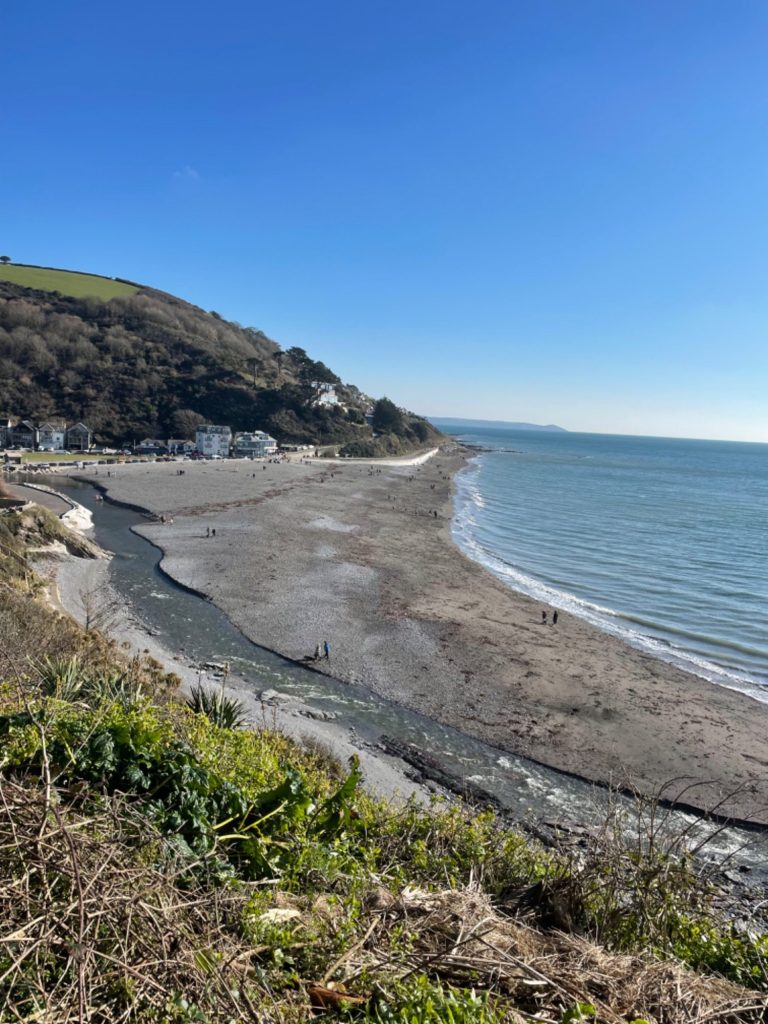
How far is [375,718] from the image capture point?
1590 cm

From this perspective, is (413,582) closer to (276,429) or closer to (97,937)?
(97,937)

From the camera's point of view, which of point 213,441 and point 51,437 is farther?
point 213,441

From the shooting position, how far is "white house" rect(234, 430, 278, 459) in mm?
88438

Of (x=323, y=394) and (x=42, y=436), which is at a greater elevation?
(x=323, y=394)

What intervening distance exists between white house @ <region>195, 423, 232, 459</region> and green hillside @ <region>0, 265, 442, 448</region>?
588cm

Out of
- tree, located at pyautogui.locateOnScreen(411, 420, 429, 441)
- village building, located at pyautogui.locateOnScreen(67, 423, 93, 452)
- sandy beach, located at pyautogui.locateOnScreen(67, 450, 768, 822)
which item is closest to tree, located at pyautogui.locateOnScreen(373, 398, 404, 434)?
tree, located at pyautogui.locateOnScreen(411, 420, 429, 441)

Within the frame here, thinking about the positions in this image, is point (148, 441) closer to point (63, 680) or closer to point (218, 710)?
point (218, 710)

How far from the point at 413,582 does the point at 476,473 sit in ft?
220

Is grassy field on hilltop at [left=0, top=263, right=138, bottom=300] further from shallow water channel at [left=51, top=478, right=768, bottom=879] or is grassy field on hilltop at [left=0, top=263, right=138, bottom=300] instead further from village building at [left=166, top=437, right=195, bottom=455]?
shallow water channel at [left=51, top=478, right=768, bottom=879]

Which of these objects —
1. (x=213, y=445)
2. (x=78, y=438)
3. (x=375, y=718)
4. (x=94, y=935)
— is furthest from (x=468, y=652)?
(x=78, y=438)

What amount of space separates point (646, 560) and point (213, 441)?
66150mm

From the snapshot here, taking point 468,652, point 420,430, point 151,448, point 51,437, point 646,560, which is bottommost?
point 468,652

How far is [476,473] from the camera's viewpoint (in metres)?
93.9

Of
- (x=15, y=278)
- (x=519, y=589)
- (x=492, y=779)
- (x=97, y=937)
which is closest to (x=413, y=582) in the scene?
(x=519, y=589)
